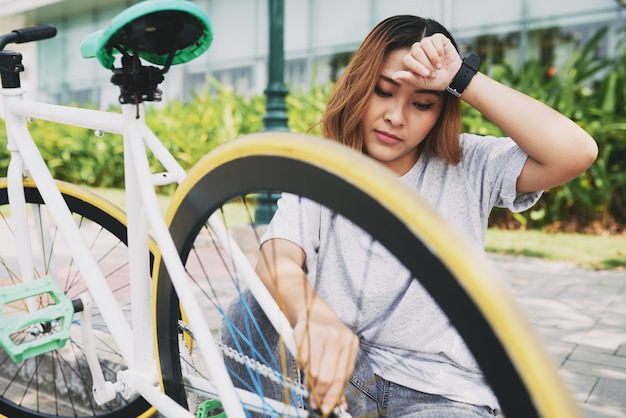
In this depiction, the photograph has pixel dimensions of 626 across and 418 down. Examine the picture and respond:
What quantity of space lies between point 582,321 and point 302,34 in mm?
10406

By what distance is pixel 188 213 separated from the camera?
1289 mm

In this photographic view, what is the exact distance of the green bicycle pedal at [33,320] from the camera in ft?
5.32

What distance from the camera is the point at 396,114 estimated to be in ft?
4.92

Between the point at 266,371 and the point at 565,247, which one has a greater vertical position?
the point at 565,247

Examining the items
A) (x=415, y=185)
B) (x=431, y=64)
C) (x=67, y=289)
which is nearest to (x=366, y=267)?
(x=415, y=185)

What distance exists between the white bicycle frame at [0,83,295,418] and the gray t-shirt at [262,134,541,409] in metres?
0.28

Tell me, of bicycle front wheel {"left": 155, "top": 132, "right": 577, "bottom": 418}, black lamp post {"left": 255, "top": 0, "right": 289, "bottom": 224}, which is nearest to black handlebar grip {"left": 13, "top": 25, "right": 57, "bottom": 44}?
bicycle front wheel {"left": 155, "top": 132, "right": 577, "bottom": 418}

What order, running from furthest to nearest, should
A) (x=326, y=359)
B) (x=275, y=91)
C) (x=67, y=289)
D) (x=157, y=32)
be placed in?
(x=275, y=91) → (x=67, y=289) → (x=157, y=32) → (x=326, y=359)

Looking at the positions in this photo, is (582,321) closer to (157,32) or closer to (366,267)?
(366,267)

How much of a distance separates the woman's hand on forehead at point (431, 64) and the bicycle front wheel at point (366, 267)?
0.40 metres

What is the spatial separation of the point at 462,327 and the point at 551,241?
548 centimetres

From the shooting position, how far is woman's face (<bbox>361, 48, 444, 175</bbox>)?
1.51 m

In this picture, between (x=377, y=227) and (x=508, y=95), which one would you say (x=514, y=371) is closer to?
(x=377, y=227)

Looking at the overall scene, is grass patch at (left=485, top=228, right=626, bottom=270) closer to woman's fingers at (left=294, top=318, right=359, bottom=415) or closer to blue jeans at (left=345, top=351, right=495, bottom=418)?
blue jeans at (left=345, top=351, right=495, bottom=418)
